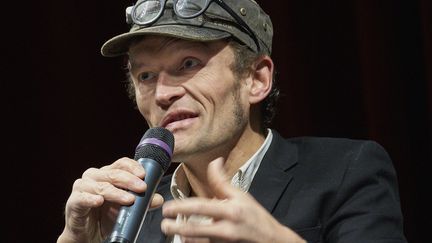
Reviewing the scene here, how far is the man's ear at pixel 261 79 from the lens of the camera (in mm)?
1922

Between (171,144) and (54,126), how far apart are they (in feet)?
3.90

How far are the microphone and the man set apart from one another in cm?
10

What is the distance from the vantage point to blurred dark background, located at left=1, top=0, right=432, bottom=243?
216 cm

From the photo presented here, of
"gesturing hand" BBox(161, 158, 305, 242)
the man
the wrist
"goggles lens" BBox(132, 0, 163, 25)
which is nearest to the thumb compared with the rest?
"gesturing hand" BBox(161, 158, 305, 242)

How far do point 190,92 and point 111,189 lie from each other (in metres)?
0.47

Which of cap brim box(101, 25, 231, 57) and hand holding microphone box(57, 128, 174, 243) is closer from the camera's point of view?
hand holding microphone box(57, 128, 174, 243)

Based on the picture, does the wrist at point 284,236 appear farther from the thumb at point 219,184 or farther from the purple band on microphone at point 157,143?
the purple band on microphone at point 157,143

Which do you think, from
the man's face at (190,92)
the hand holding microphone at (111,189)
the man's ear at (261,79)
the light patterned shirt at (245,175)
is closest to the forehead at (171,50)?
the man's face at (190,92)

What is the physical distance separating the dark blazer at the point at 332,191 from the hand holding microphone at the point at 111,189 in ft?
0.89

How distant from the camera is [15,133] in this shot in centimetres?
252

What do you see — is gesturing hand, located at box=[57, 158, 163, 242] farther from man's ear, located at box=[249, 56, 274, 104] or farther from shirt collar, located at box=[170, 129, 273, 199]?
man's ear, located at box=[249, 56, 274, 104]

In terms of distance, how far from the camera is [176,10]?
70.7 inches

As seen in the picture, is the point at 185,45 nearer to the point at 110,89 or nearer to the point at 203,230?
the point at 203,230

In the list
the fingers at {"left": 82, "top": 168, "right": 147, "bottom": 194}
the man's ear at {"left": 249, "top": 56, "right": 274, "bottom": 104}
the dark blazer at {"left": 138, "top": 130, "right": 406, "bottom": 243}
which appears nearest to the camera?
the fingers at {"left": 82, "top": 168, "right": 147, "bottom": 194}
